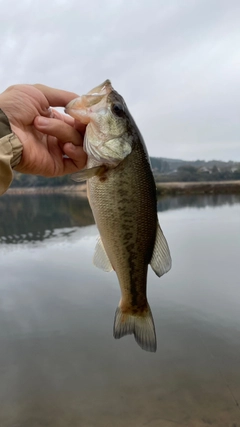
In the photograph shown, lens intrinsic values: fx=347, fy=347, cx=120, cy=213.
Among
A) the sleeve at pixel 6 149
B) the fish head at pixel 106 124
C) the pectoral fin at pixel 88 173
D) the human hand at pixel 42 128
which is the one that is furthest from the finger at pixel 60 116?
the pectoral fin at pixel 88 173

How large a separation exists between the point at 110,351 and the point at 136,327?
363 inches

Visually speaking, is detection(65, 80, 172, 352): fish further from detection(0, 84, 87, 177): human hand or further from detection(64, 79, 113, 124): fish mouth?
detection(0, 84, 87, 177): human hand

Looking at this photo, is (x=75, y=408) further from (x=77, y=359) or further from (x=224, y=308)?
(x=224, y=308)

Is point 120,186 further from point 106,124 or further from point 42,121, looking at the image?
point 42,121

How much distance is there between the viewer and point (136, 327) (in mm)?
2705

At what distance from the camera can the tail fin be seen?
2.65 m

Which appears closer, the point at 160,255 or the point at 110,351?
the point at 160,255

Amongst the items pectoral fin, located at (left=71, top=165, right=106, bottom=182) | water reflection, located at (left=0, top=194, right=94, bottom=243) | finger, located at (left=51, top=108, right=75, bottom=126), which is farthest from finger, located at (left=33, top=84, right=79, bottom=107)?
water reflection, located at (left=0, top=194, right=94, bottom=243)

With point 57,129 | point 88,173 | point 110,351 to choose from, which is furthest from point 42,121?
point 110,351

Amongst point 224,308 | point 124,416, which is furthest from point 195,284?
point 124,416

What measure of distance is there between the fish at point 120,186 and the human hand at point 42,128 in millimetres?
314

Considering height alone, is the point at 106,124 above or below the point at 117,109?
below

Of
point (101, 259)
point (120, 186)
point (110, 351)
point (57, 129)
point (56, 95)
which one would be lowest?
point (110, 351)

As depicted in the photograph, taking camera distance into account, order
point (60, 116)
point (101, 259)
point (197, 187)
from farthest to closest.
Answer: point (197, 187)
point (60, 116)
point (101, 259)
